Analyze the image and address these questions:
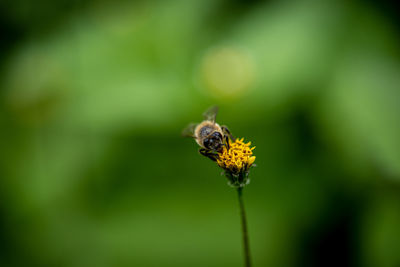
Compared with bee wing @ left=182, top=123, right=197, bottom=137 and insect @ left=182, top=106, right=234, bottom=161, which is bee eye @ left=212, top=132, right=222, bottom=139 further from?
bee wing @ left=182, top=123, right=197, bottom=137

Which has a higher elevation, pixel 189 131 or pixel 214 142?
pixel 189 131

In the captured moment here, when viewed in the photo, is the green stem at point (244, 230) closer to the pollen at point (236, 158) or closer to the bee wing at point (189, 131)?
the pollen at point (236, 158)

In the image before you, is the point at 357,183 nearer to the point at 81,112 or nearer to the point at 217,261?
the point at 217,261

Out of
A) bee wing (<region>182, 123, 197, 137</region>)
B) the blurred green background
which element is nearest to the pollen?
bee wing (<region>182, 123, 197, 137</region>)

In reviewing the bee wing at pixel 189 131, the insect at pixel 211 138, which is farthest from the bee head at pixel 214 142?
the bee wing at pixel 189 131

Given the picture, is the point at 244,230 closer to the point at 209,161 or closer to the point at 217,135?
the point at 217,135

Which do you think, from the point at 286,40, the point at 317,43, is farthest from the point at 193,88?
the point at 317,43

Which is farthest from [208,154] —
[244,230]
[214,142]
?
[244,230]
